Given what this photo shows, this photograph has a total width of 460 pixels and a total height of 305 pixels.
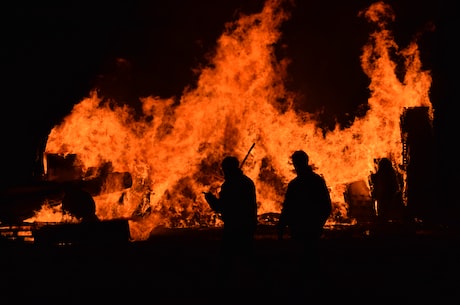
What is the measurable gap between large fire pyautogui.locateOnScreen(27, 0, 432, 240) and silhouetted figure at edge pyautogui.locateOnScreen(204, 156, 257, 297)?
595cm

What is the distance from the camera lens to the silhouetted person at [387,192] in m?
10.3

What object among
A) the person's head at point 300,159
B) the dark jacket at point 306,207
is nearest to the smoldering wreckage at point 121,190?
the dark jacket at point 306,207

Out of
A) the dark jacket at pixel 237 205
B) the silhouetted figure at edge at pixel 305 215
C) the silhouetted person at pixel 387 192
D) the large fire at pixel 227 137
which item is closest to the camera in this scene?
the silhouetted figure at edge at pixel 305 215

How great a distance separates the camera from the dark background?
1459 cm

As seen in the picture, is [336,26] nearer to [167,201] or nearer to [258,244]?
[167,201]

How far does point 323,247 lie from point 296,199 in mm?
2795

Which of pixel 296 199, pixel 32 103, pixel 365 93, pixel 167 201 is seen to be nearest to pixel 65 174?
pixel 167 201

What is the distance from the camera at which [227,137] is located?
12.5 metres

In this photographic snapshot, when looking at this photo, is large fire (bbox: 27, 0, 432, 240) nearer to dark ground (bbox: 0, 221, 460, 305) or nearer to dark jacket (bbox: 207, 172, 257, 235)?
dark ground (bbox: 0, 221, 460, 305)

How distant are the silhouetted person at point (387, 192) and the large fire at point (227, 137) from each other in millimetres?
1015

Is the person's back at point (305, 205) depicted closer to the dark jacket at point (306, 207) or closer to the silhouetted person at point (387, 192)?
the dark jacket at point (306, 207)

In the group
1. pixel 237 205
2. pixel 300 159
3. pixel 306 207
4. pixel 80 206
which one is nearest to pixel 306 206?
pixel 306 207

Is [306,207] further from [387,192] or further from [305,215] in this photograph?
[387,192]

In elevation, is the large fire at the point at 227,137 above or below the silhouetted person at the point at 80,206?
above
